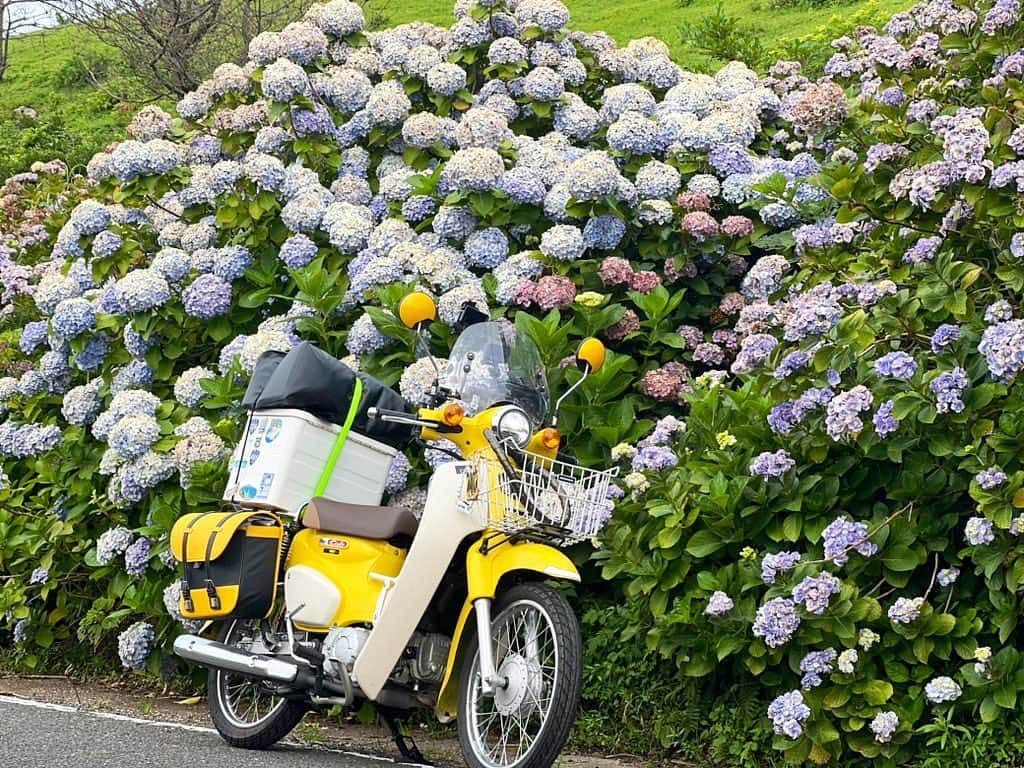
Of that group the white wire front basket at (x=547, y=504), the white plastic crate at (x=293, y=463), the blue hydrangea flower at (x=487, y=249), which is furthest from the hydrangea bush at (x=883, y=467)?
the blue hydrangea flower at (x=487, y=249)

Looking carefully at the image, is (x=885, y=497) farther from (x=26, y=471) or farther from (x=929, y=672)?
(x=26, y=471)

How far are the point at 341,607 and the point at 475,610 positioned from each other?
663 mm

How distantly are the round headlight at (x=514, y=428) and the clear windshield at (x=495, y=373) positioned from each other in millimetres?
130

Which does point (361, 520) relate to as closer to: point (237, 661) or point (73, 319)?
point (237, 661)

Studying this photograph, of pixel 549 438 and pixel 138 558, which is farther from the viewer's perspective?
pixel 138 558

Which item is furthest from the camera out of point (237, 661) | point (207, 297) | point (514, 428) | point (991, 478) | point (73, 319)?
point (73, 319)

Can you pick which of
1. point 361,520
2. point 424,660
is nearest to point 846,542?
point 424,660

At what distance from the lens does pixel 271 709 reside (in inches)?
209

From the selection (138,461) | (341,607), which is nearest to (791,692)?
(341,607)

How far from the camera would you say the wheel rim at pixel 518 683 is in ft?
14.1

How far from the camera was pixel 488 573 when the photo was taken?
4.49 m

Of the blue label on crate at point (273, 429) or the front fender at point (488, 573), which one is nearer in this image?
the front fender at point (488, 573)

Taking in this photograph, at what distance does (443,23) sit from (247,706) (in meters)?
20.5

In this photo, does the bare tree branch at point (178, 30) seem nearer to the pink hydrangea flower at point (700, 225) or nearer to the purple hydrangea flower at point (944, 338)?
the pink hydrangea flower at point (700, 225)
